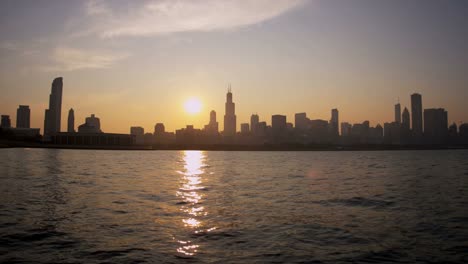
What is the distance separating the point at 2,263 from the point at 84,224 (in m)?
6.71

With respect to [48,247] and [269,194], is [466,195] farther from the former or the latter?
[48,247]

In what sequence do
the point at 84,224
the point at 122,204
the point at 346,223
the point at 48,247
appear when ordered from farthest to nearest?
1. the point at 122,204
2. the point at 346,223
3. the point at 84,224
4. the point at 48,247

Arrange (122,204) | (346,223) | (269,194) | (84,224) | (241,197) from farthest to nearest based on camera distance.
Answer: (269,194), (241,197), (122,204), (346,223), (84,224)

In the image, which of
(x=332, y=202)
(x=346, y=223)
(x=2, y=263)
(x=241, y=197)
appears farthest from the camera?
(x=241, y=197)

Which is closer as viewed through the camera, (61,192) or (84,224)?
(84,224)

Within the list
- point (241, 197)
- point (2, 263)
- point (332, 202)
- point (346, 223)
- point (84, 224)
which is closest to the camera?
point (2, 263)

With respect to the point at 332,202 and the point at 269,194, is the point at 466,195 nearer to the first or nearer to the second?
the point at 332,202

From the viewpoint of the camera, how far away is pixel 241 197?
106 feet

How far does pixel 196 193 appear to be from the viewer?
35.6 m

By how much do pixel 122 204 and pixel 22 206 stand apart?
21.7 feet

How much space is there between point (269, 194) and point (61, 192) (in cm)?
1916

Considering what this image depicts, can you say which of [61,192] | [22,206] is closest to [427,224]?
[22,206]

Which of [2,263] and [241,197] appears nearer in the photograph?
[2,263]

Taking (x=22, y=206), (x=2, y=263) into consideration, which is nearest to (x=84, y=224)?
(x=2, y=263)
